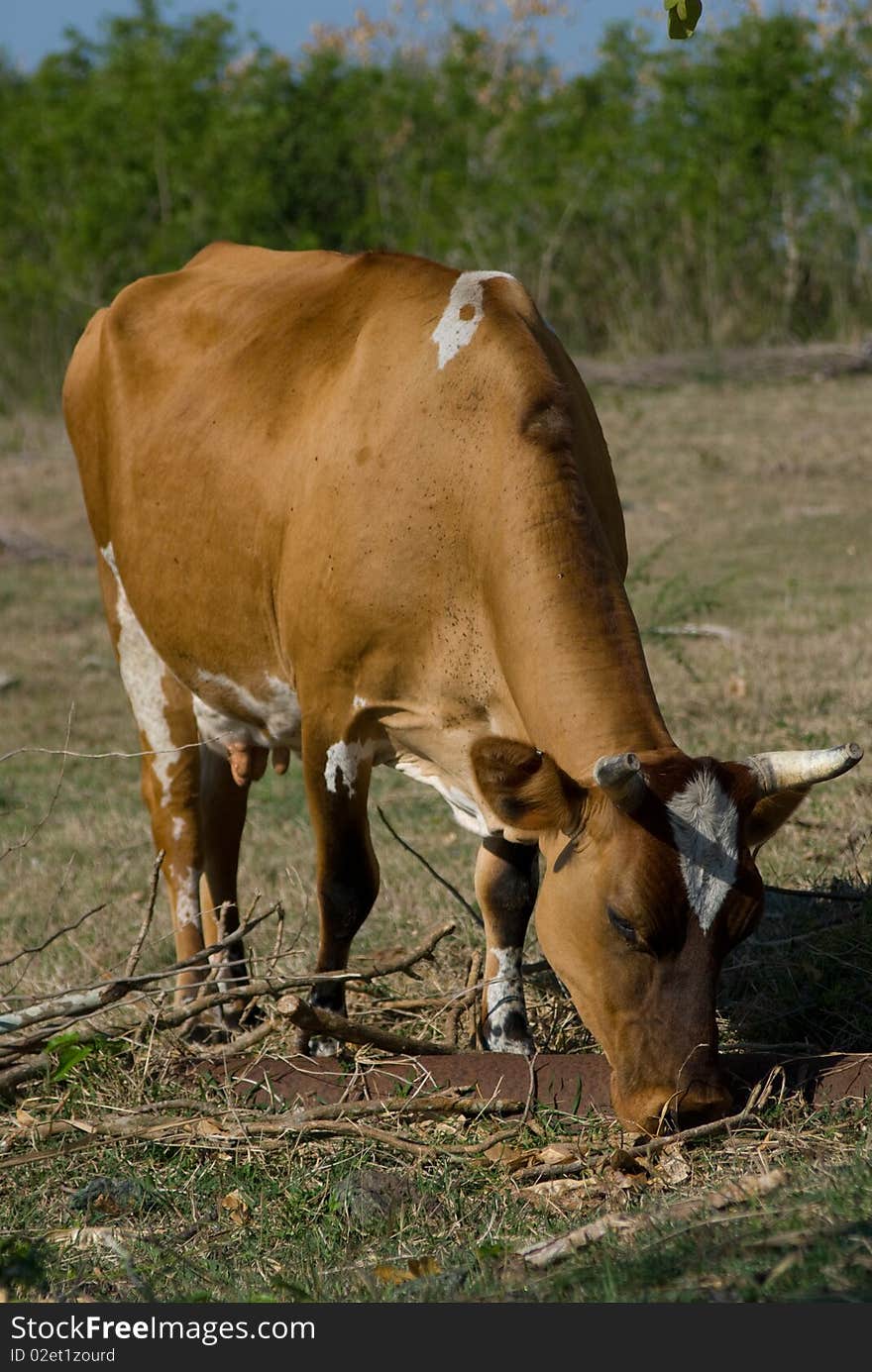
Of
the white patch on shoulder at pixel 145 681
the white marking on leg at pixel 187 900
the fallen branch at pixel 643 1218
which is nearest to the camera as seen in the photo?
the fallen branch at pixel 643 1218

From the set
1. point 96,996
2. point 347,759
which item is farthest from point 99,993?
point 347,759

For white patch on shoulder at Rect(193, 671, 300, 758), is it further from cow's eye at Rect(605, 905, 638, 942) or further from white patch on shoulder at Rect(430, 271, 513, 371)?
cow's eye at Rect(605, 905, 638, 942)

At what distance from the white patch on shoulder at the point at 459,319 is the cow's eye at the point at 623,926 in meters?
1.68

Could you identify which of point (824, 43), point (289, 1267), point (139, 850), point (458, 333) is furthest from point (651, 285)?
point (289, 1267)

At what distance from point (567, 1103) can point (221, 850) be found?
2227 millimetres

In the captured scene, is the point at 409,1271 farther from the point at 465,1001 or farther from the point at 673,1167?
the point at 465,1001

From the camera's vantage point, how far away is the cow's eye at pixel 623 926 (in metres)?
3.72

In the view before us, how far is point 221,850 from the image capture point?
20.3 ft

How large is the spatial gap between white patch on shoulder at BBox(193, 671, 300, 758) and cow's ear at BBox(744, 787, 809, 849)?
1.90 m

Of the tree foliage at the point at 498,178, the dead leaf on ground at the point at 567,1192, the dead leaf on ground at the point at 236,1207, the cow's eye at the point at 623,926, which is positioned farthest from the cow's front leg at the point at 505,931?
the tree foliage at the point at 498,178

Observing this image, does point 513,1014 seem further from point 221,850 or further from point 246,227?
point 246,227

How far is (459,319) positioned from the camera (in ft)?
15.5

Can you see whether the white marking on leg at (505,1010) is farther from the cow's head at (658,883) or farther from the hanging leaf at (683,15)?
the hanging leaf at (683,15)

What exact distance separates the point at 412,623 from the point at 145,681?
1969 mm
